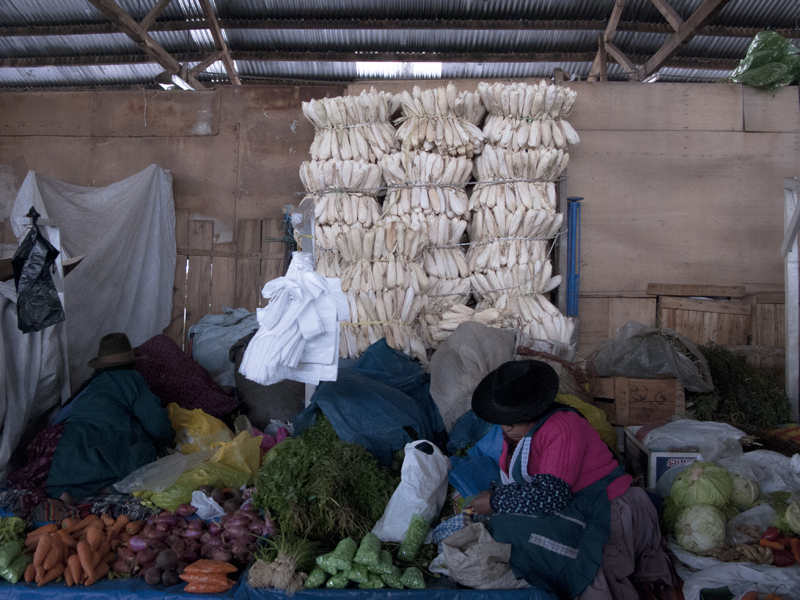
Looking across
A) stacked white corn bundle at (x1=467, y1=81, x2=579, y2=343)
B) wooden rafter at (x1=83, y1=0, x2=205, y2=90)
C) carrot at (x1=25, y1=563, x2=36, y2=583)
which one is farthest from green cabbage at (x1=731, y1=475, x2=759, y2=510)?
wooden rafter at (x1=83, y1=0, x2=205, y2=90)

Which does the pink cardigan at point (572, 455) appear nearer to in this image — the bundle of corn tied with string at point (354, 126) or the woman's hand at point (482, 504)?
the woman's hand at point (482, 504)

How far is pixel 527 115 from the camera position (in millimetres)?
4535

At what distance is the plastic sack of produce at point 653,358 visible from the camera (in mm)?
3795

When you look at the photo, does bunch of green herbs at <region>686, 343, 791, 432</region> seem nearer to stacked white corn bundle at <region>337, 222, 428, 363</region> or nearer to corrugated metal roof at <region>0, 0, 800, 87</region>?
stacked white corn bundle at <region>337, 222, 428, 363</region>

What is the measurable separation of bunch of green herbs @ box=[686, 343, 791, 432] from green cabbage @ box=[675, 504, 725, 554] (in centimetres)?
129

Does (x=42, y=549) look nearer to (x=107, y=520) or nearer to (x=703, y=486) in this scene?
(x=107, y=520)

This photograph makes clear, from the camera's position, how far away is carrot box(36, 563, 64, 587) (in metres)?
2.46

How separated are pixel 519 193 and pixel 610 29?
9.06 ft

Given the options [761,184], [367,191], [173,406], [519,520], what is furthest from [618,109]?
[173,406]

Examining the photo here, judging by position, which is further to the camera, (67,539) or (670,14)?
(670,14)

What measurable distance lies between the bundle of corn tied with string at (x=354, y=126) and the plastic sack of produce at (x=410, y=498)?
8.85 ft

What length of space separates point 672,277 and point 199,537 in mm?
4198

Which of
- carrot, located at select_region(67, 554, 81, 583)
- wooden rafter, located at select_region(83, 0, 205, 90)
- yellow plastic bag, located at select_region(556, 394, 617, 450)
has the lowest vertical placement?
carrot, located at select_region(67, 554, 81, 583)

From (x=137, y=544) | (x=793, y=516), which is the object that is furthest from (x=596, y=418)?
(x=137, y=544)
